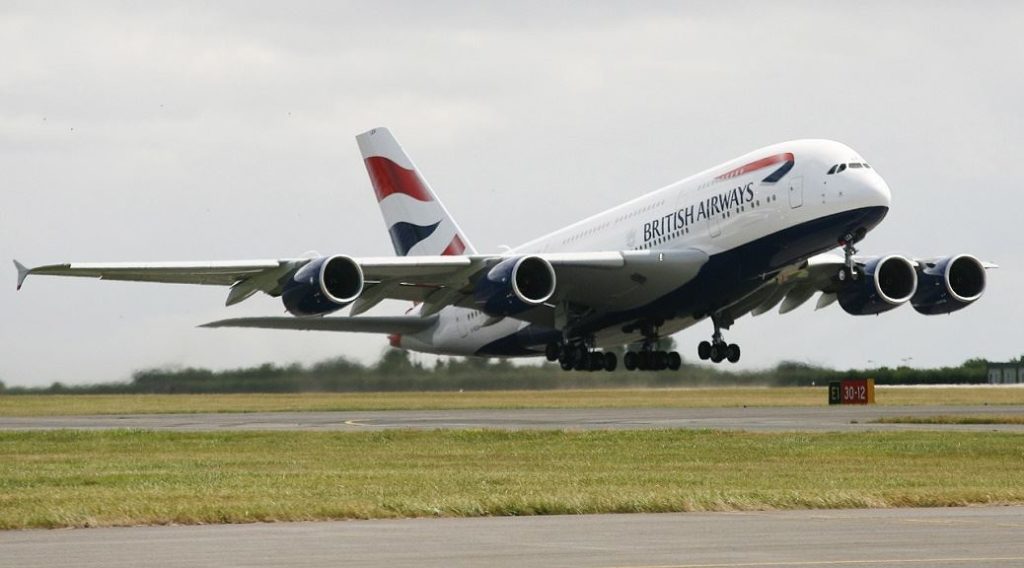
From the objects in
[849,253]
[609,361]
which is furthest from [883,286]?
[609,361]

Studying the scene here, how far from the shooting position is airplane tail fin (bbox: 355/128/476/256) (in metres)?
61.1

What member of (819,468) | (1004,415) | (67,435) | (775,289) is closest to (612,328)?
(775,289)

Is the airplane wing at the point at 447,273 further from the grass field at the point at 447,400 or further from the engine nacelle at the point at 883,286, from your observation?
the grass field at the point at 447,400

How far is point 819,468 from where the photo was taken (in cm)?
3134

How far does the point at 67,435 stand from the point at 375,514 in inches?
898

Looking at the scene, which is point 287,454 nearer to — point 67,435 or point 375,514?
point 67,435

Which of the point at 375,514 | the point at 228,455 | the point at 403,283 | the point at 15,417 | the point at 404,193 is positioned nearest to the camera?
the point at 375,514

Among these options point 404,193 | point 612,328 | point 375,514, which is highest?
point 404,193

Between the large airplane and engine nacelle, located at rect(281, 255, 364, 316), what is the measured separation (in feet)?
0.12

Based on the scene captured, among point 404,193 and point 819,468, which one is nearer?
point 819,468

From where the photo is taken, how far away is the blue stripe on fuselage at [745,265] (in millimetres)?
44031

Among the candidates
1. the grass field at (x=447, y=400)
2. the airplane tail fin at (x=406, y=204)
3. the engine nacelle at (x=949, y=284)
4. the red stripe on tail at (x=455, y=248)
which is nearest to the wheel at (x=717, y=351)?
the engine nacelle at (x=949, y=284)

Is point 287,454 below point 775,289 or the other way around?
below

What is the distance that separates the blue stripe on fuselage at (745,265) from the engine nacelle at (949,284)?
685 centimetres
